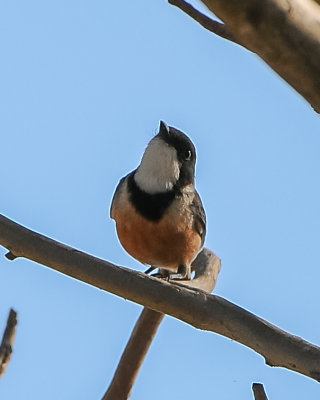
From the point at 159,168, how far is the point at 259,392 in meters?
3.47

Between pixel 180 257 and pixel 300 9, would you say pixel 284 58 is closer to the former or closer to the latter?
pixel 300 9

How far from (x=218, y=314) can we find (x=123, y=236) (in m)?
2.76

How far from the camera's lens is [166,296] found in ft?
10.7

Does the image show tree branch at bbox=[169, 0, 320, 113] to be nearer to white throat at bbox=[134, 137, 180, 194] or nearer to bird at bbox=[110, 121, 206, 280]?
bird at bbox=[110, 121, 206, 280]

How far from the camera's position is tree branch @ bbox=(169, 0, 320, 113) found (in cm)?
144

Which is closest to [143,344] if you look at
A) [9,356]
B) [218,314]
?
[9,356]

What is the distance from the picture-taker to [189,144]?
6039 mm

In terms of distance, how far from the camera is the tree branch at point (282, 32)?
144 cm

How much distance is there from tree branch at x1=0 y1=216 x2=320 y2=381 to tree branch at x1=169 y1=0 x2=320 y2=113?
1.71 meters

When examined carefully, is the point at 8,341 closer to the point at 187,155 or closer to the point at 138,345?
the point at 138,345

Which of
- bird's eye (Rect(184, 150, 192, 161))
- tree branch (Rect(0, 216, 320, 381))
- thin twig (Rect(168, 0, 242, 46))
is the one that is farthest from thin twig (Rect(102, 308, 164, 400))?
thin twig (Rect(168, 0, 242, 46))

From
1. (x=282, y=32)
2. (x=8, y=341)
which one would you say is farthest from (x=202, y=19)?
(x=282, y=32)

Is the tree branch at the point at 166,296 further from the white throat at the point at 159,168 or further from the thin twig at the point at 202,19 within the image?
the white throat at the point at 159,168

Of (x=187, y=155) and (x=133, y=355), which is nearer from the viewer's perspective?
(x=133, y=355)
